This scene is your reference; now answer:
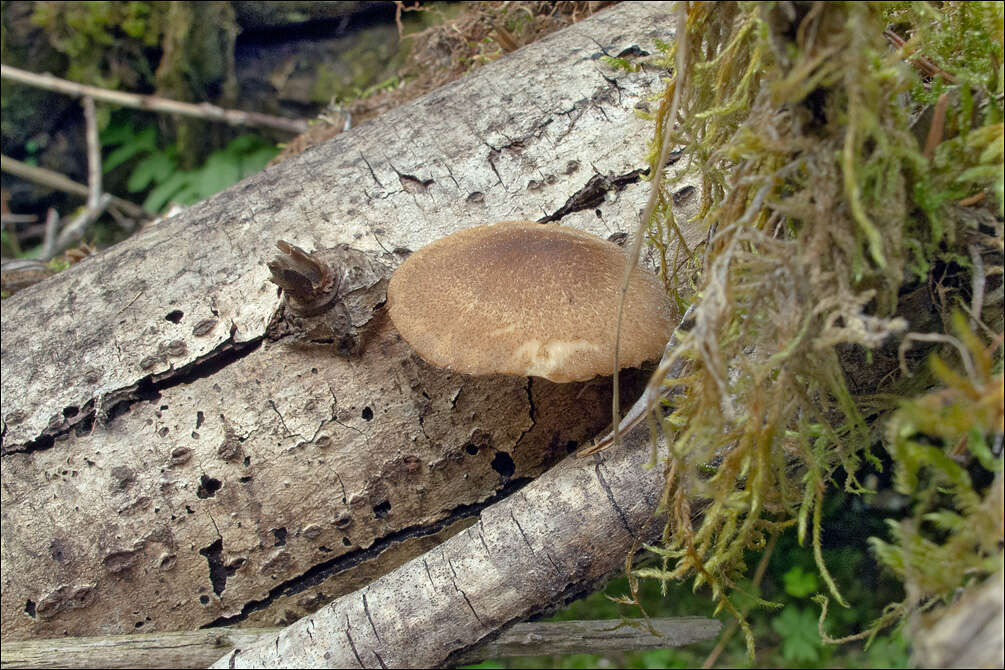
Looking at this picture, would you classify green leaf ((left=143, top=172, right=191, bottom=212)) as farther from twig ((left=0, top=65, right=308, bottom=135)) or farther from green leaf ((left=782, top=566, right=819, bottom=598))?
green leaf ((left=782, top=566, right=819, bottom=598))

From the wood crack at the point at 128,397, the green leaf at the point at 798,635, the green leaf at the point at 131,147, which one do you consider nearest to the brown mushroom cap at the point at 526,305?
the wood crack at the point at 128,397

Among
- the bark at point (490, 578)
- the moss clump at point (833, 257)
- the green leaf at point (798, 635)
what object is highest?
the moss clump at point (833, 257)

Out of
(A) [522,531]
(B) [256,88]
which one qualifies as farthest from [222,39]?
(A) [522,531]

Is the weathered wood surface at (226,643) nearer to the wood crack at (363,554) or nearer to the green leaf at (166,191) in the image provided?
the wood crack at (363,554)

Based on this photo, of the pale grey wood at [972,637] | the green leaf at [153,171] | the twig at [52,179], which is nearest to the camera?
the pale grey wood at [972,637]

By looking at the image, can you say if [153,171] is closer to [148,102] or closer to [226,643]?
[148,102]

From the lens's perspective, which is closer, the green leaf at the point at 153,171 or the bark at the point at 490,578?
the bark at the point at 490,578

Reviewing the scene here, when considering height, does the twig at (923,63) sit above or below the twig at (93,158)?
above
